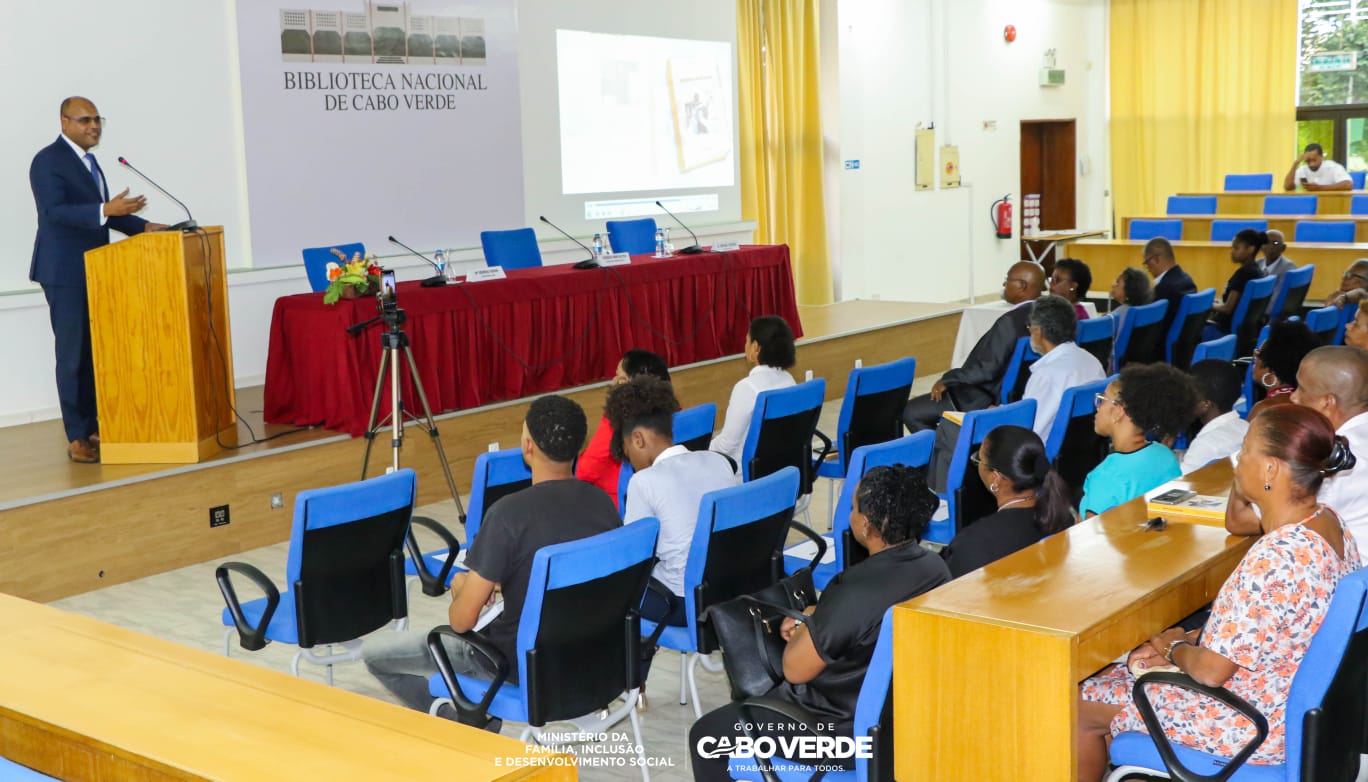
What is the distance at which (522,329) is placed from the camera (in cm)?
764

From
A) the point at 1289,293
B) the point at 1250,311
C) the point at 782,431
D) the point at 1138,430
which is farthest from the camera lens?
the point at 1289,293

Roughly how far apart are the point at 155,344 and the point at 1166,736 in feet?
15.1

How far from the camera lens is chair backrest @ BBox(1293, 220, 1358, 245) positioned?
11.9 metres

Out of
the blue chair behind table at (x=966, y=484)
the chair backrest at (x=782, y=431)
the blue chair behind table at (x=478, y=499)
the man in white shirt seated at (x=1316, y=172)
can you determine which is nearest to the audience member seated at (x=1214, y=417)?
the blue chair behind table at (x=966, y=484)

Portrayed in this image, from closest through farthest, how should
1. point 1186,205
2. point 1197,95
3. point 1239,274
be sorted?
1. point 1239,274
2. point 1186,205
3. point 1197,95

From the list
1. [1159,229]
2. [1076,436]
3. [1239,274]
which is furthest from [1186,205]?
[1076,436]

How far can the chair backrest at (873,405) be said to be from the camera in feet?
18.7

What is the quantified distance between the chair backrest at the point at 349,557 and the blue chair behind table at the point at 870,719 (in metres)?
1.42

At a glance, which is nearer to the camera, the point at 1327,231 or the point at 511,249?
the point at 511,249

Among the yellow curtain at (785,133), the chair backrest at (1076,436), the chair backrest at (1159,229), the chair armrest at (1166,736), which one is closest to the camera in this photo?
the chair armrest at (1166,736)

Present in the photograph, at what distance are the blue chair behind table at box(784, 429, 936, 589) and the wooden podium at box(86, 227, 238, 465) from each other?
118 inches

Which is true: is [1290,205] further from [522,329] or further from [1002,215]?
[522,329]

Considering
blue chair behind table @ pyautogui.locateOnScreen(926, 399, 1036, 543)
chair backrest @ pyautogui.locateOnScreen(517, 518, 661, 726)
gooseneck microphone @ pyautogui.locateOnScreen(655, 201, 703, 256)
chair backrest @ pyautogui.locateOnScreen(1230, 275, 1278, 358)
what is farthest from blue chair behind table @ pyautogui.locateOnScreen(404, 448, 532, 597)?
chair backrest @ pyautogui.locateOnScreen(1230, 275, 1278, 358)

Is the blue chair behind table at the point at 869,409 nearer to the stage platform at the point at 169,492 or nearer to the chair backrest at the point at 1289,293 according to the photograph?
the stage platform at the point at 169,492
